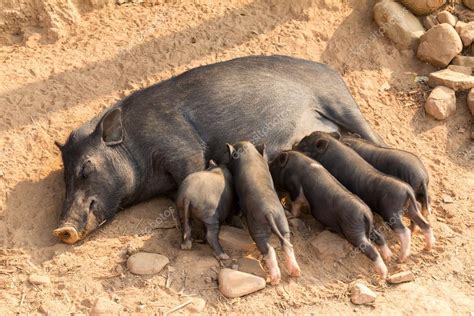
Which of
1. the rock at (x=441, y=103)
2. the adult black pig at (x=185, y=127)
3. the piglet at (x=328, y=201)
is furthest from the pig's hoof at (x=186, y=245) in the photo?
the rock at (x=441, y=103)

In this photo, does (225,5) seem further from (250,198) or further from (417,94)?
(250,198)

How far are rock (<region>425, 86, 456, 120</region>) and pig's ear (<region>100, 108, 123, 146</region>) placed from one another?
3064 mm

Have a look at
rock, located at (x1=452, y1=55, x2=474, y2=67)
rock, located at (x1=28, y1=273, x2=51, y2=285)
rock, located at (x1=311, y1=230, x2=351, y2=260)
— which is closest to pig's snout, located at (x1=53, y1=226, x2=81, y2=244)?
rock, located at (x1=28, y1=273, x2=51, y2=285)

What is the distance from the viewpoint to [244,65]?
634 cm

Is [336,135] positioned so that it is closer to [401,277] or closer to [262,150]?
[262,150]

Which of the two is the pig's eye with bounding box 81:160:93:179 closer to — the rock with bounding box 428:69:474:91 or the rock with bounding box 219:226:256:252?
the rock with bounding box 219:226:256:252

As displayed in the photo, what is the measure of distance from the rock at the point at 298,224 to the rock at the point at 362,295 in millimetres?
761

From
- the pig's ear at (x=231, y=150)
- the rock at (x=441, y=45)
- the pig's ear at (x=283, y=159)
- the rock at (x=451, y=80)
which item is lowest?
the pig's ear at (x=283, y=159)

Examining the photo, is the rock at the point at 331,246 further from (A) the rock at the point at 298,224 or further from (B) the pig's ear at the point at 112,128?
(B) the pig's ear at the point at 112,128

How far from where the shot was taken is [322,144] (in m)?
5.80

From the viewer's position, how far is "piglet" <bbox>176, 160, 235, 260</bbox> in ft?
17.1

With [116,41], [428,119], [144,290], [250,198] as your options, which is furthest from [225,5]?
[144,290]

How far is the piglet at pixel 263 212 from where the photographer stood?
5.00 metres

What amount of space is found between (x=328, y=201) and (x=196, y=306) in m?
1.25
